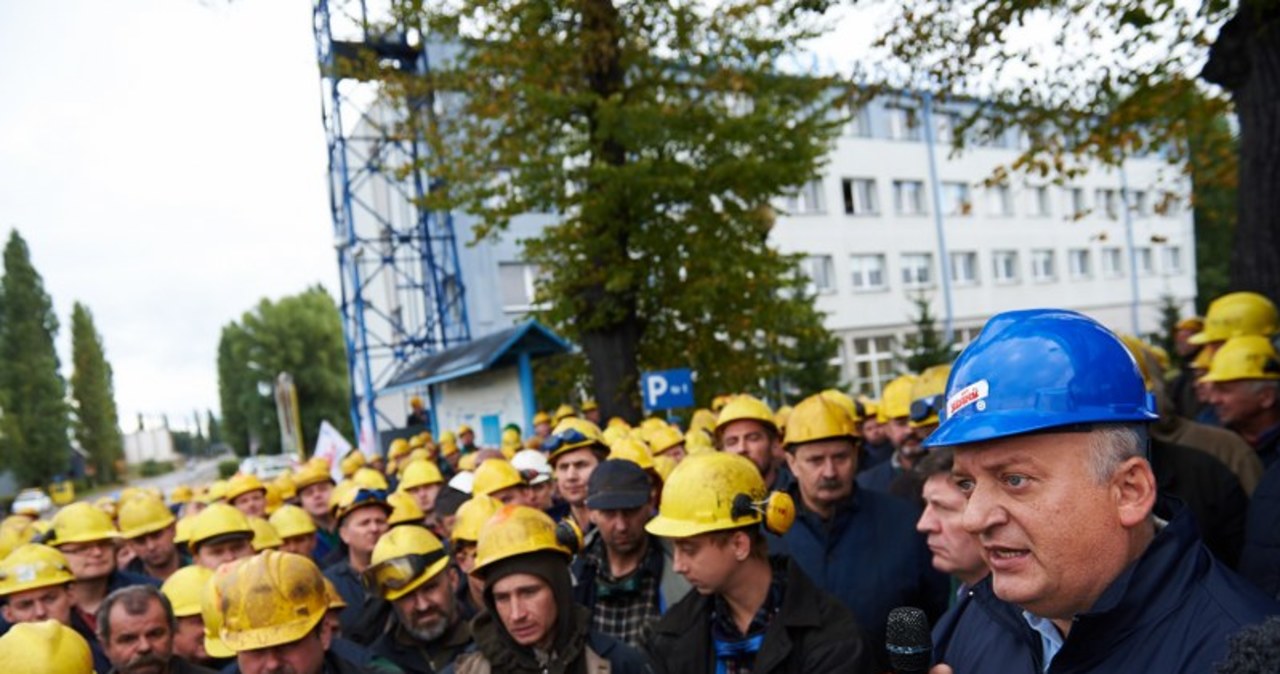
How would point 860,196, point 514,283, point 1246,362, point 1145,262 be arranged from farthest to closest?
point 1145,262 < point 860,196 < point 514,283 < point 1246,362

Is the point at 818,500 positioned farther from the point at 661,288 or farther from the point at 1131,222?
the point at 1131,222

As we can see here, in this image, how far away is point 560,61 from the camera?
13.1 m

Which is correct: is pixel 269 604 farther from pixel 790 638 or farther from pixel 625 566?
pixel 790 638

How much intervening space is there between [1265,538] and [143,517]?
7294mm

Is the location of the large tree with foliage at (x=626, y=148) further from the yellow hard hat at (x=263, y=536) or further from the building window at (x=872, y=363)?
the building window at (x=872, y=363)

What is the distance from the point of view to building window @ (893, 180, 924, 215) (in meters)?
39.8

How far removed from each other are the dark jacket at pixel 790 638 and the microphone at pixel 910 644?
1192 millimetres

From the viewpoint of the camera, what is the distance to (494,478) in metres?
6.52

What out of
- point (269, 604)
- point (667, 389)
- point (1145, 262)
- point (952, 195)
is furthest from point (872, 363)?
point (269, 604)

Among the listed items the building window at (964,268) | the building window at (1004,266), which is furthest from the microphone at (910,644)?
the building window at (1004,266)

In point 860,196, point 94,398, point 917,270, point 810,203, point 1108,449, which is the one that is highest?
point 860,196

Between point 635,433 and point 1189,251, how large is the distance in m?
50.2

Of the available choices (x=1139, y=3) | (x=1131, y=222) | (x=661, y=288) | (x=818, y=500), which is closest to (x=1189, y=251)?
(x=1131, y=222)

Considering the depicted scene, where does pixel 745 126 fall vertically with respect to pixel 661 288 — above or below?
above
